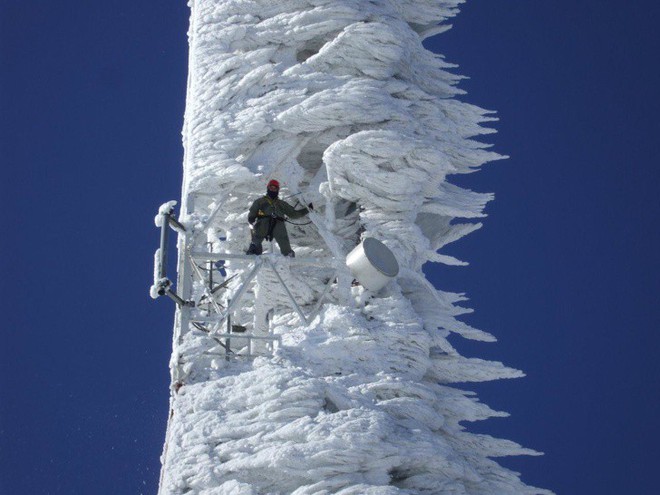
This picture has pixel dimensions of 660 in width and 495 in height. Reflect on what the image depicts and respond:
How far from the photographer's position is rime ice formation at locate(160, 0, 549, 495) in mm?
26406

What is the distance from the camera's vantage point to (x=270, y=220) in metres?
29.7

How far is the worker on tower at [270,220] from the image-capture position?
29.6 m

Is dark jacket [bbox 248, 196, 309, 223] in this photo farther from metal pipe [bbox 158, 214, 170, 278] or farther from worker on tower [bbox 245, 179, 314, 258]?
metal pipe [bbox 158, 214, 170, 278]

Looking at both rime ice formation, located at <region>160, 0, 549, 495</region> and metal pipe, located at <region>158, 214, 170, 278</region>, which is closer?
rime ice formation, located at <region>160, 0, 549, 495</region>

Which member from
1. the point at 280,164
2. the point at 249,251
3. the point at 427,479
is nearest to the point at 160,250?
the point at 249,251

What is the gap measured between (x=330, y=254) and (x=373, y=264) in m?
1.79

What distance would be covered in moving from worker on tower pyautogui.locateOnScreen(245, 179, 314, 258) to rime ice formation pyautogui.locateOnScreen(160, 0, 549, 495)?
392 millimetres

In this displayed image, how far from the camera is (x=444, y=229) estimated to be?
3209 cm

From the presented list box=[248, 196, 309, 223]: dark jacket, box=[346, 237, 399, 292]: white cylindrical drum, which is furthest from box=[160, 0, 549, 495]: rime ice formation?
box=[248, 196, 309, 223]: dark jacket

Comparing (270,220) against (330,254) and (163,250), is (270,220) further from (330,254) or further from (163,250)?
(163,250)

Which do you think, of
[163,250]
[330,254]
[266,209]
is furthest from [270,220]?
[163,250]

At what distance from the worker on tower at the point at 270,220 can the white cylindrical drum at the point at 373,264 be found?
121 cm

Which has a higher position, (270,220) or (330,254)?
(270,220)

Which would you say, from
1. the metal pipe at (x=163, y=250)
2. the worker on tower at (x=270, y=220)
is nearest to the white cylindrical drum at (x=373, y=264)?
the worker on tower at (x=270, y=220)
